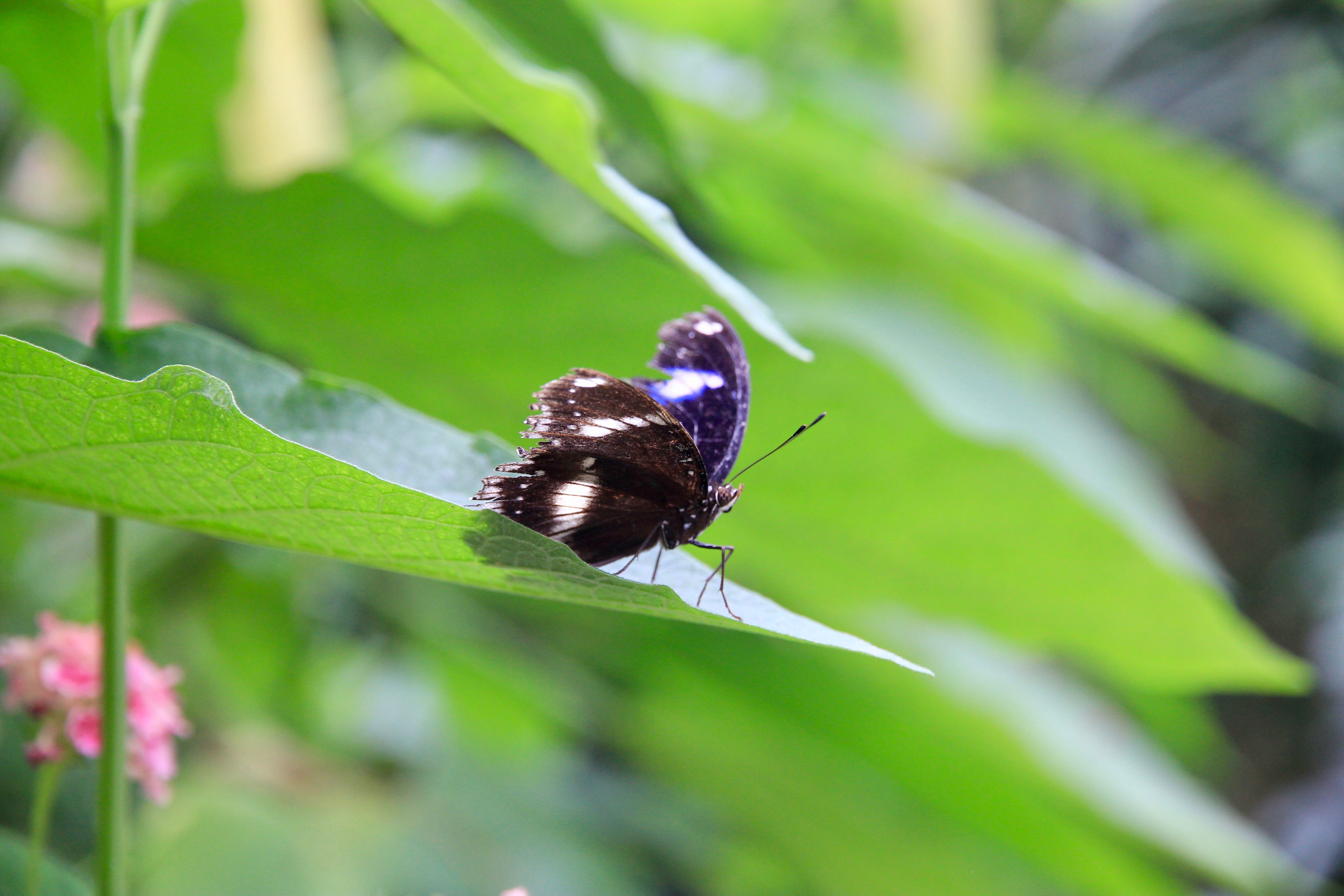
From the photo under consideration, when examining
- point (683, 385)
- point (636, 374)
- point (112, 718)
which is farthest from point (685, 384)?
point (112, 718)

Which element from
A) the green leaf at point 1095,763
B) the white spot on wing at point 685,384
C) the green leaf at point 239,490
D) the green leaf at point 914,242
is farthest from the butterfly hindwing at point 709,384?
the green leaf at point 1095,763

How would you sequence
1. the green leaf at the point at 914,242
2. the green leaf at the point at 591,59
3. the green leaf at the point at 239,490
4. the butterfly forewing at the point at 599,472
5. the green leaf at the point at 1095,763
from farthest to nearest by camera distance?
the green leaf at the point at 1095,763, the green leaf at the point at 914,242, the green leaf at the point at 591,59, the butterfly forewing at the point at 599,472, the green leaf at the point at 239,490

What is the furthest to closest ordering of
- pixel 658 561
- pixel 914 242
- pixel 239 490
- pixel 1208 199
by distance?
pixel 1208 199 → pixel 914 242 → pixel 658 561 → pixel 239 490

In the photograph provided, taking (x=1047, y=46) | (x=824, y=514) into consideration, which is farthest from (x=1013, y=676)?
(x=1047, y=46)

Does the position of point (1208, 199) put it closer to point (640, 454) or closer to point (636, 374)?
point (636, 374)

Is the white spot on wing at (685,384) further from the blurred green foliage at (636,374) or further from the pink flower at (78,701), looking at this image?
the pink flower at (78,701)

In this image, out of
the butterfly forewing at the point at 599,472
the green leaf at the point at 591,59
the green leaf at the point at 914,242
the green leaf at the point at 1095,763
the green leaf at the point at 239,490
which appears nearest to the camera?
the green leaf at the point at 239,490
